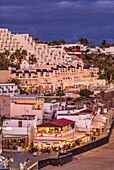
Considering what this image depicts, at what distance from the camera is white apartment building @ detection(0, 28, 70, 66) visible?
70287 millimetres

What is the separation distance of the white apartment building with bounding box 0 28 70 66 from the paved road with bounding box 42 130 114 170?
127 feet

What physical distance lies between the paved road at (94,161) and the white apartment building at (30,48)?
3858 cm

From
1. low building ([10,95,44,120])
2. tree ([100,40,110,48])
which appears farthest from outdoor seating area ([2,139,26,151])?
tree ([100,40,110,48])

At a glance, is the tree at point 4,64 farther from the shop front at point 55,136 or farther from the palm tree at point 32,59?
the shop front at point 55,136

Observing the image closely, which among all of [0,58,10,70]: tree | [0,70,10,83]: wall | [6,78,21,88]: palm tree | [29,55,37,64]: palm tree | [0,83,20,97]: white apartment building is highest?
[29,55,37,64]: palm tree

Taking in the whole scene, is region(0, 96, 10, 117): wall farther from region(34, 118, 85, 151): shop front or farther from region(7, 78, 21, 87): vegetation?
region(7, 78, 21, 87): vegetation

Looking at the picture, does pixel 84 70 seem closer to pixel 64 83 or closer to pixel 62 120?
pixel 64 83

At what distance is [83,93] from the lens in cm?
5388

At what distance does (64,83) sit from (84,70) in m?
5.48

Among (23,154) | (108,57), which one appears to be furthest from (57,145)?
(108,57)

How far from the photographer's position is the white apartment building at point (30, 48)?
70.3m

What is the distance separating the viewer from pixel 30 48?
72562 millimetres

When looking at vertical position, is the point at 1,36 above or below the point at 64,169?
above

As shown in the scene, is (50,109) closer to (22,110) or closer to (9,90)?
(22,110)
